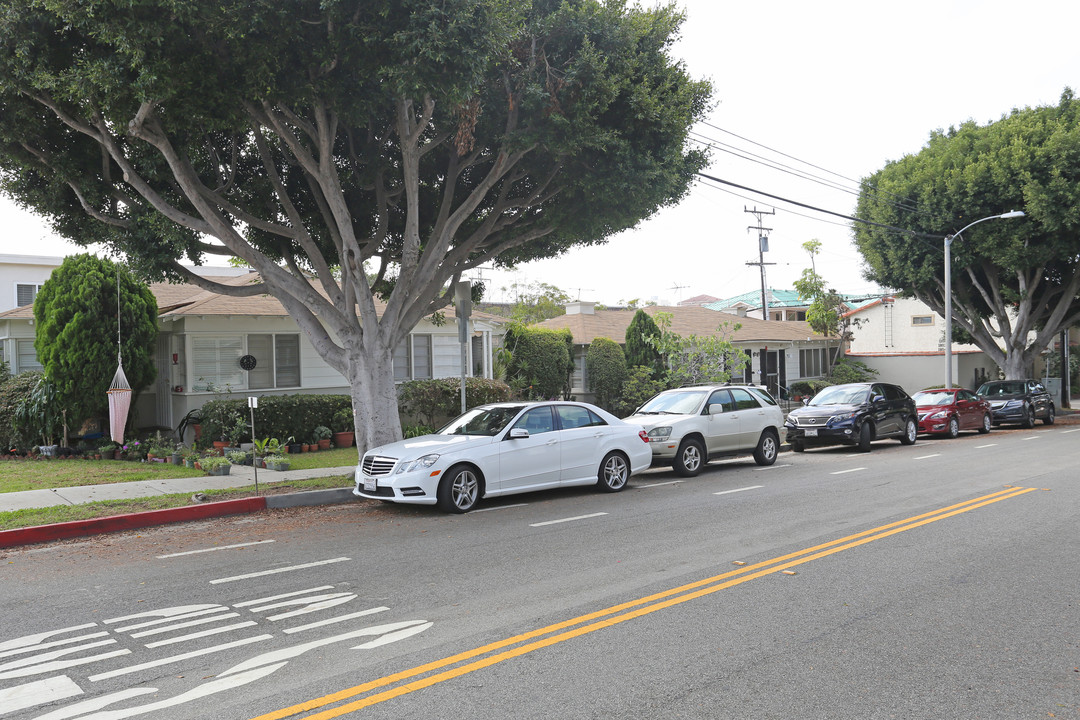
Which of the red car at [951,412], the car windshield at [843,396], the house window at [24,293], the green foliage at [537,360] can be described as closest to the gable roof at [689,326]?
the green foliage at [537,360]

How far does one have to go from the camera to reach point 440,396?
20.2 m

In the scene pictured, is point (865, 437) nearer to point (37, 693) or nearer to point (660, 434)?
point (660, 434)

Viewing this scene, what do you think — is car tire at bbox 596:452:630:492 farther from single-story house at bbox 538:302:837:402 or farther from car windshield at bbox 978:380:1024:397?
car windshield at bbox 978:380:1024:397

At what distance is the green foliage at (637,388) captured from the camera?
24.1m

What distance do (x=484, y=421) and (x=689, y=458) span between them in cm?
460

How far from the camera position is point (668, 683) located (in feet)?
15.1

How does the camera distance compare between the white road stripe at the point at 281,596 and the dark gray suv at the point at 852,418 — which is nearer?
the white road stripe at the point at 281,596

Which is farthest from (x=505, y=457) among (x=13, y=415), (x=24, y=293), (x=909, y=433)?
(x=24, y=293)

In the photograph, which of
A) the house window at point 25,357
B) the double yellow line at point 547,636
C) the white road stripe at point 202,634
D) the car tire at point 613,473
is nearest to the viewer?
the double yellow line at point 547,636

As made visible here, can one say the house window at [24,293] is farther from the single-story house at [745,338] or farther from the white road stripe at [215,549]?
the white road stripe at [215,549]

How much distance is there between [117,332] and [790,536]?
14.7 m

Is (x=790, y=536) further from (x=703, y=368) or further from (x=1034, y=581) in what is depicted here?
(x=703, y=368)

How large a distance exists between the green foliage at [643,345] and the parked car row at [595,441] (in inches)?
271

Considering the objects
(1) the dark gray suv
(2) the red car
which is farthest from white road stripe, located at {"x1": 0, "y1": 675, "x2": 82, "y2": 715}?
(2) the red car
